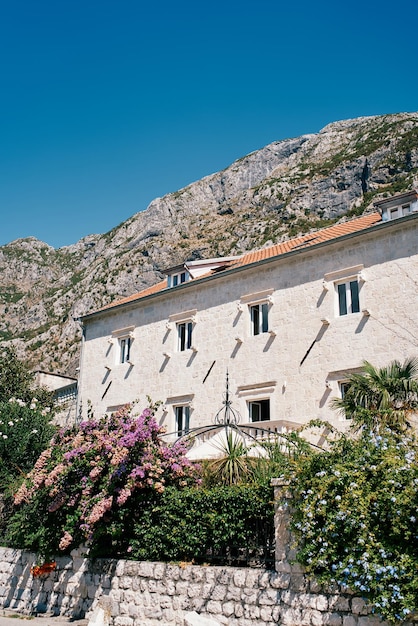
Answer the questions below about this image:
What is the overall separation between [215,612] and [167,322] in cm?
1729

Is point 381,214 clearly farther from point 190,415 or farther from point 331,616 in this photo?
point 331,616

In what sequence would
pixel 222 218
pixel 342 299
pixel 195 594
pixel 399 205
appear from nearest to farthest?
pixel 195 594 < pixel 342 299 < pixel 399 205 < pixel 222 218

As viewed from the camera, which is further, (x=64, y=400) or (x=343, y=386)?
(x=64, y=400)

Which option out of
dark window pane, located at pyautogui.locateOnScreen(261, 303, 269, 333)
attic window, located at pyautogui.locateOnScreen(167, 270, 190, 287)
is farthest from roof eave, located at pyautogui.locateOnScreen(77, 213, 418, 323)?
dark window pane, located at pyautogui.locateOnScreen(261, 303, 269, 333)

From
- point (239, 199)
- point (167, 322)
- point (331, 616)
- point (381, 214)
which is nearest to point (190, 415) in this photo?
point (167, 322)

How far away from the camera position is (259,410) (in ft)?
74.5

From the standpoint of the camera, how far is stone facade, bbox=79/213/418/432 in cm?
1983

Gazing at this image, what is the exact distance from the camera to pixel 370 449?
31.4 feet

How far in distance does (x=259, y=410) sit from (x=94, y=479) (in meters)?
10.3

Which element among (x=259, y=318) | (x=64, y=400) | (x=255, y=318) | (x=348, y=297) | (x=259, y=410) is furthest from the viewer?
(x=64, y=400)

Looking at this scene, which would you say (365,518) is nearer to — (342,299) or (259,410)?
(342,299)

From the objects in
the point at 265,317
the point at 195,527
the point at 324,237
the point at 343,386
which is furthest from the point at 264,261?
the point at 195,527

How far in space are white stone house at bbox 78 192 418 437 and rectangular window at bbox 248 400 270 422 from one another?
40 millimetres

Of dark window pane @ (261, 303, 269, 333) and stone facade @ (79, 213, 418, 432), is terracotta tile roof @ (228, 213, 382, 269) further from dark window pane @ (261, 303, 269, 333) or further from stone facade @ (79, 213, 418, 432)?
dark window pane @ (261, 303, 269, 333)
